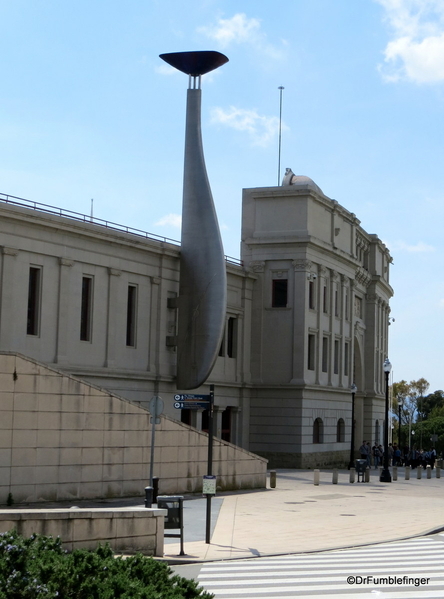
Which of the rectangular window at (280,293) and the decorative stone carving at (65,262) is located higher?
the rectangular window at (280,293)

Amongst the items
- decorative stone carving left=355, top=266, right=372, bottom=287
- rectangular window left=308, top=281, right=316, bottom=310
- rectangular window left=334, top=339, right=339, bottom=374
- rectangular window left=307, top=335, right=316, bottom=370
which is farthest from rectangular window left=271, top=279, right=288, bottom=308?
decorative stone carving left=355, top=266, right=372, bottom=287

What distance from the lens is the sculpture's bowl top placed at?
1821 inches

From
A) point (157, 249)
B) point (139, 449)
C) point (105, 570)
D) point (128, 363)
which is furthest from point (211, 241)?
point (105, 570)

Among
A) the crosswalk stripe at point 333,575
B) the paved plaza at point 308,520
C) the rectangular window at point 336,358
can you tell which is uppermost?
the rectangular window at point 336,358

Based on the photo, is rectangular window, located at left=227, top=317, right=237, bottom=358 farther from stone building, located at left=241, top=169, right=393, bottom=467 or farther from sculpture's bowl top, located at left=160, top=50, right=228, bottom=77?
sculpture's bowl top, located at left=160, top=50, right=228, bottom=77

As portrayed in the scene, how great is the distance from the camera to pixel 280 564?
1692 centimetres

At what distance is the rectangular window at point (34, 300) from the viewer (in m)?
41.0

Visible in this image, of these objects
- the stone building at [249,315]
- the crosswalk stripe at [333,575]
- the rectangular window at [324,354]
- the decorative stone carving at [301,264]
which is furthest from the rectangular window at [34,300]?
the rectangular window at [324,354]

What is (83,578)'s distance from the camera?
392 inches

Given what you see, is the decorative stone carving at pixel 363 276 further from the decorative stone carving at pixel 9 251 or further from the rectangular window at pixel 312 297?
the decorative stone carving at pixel 9 251

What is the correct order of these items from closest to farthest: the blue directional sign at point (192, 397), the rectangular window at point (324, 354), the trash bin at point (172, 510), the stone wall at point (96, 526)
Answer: the stone wall at point (96, 526) < the trash bin at point (172, 510) < the blue directional sign at point (192, 397) < the rectangular window at point (324, 354)

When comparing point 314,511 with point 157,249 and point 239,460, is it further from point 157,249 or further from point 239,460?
point 157,249

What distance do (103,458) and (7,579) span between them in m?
19.1

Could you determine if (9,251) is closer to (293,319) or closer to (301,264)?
(301,264)
